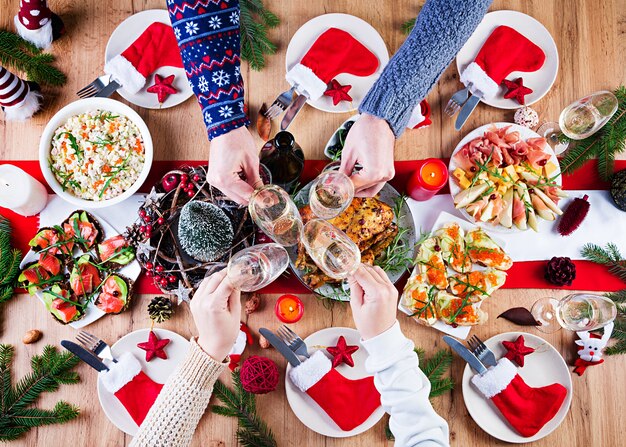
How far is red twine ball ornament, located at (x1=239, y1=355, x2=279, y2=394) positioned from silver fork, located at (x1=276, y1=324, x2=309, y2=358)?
0.08 meters

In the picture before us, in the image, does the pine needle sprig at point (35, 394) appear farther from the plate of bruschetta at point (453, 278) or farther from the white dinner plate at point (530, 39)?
the white dinner plate at point (530, 39)

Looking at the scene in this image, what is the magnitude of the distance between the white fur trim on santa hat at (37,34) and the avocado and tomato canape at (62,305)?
2.55 feet

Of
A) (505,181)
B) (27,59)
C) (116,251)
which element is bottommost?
(116,251)

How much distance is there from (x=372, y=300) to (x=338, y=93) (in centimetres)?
70

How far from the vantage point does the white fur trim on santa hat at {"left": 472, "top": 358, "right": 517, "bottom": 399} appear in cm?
144

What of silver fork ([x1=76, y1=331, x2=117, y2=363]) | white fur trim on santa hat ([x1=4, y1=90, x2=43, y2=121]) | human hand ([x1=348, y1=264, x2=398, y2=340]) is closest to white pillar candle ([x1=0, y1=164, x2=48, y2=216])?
white fur trim on santa hat ([x1=4, y1=90, x2=43, y2=121])

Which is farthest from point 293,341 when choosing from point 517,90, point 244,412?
point 517,90

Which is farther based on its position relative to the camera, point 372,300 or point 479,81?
point 479,81

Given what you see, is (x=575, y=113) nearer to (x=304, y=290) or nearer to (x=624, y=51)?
(x=624, y=51)

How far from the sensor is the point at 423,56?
114cm

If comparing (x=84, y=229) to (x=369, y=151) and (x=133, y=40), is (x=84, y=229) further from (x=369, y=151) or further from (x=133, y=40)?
(x=369, y=151)

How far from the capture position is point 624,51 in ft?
5.27

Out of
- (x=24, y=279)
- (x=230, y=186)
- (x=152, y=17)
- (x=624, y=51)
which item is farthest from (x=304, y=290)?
(x=624, y=51)

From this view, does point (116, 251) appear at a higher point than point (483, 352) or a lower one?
higher
